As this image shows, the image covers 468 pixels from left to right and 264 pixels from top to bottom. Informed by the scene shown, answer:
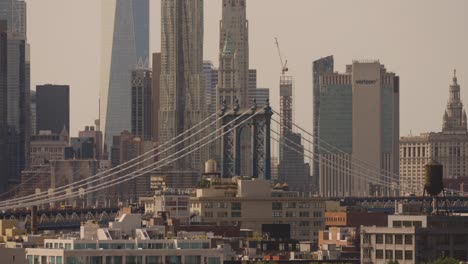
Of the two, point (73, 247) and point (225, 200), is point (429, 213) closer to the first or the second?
point (73, 247)

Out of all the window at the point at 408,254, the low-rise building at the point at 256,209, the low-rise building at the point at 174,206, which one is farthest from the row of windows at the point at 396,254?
the low-rise building at the point at 256,209

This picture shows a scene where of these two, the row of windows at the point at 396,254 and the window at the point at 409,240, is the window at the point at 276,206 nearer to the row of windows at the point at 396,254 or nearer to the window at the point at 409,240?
the row of windows at the point at 396,254

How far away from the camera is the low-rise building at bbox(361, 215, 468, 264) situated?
401 feet

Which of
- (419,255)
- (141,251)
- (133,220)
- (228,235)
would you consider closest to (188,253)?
(141,251)

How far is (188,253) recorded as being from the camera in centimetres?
10544

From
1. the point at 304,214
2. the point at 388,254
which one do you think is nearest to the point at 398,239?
the point at 388,254

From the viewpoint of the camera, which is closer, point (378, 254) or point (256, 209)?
point (378, 254)

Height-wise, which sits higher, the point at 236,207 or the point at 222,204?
the point at 222,204

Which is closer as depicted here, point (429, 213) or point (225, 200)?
point (429, 213)

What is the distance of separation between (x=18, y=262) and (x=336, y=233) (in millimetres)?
75308

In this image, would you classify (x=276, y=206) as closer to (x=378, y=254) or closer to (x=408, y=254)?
(x=378, y=254)

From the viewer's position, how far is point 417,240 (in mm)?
122062

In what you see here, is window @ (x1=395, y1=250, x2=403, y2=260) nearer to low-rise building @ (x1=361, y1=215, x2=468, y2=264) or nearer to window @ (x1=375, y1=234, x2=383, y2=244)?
low-rise building @ (x1=361, y1=215, x2=468, y2=264)

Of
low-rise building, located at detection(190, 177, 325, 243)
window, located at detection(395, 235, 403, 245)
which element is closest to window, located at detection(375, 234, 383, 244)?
window, located at detection(395, 235, 403, 245)
